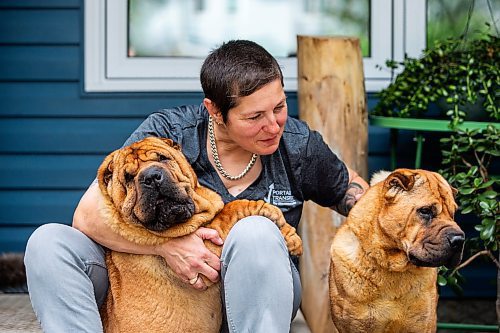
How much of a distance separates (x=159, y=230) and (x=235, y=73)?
55 centimetres

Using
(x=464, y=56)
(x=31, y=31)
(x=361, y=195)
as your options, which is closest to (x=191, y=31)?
(x=31, y=31)

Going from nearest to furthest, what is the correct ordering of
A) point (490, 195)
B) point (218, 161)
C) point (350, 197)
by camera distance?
point (218, 161) < point (350, 197) < point (490, 195)

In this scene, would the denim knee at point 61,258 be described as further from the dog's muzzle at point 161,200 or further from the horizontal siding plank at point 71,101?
the horizontal siding plank at point 71,101

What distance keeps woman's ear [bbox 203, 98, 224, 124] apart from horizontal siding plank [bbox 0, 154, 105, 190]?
1.54 m

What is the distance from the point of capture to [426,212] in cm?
251

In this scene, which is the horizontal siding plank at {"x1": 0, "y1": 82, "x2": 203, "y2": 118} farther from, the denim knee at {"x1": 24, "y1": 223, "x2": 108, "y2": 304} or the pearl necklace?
the denim knee at {"x1": 24, "y1": 223, "x2": 108, "y2": 304}

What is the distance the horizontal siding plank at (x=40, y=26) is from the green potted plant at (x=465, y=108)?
1.53 m

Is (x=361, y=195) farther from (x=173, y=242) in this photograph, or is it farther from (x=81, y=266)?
(x=81, y=266)

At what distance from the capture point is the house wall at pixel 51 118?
410 cm

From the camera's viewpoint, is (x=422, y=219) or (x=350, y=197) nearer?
(x=422, y=219)

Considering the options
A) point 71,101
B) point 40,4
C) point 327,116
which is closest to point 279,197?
point 327,116

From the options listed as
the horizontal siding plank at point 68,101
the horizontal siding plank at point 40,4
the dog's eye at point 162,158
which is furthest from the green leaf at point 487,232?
the horizontal siding plank at point 40,4

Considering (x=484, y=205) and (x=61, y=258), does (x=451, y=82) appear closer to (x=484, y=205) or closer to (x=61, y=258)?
(x=484, y=205)

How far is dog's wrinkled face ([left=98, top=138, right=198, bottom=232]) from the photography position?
2.41 metres
